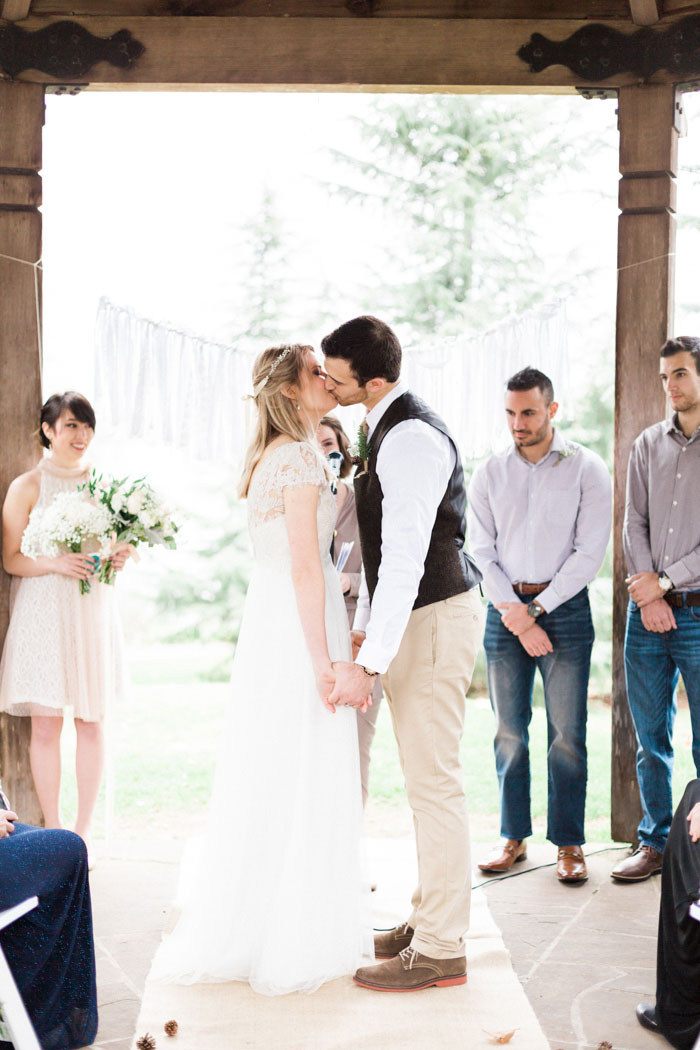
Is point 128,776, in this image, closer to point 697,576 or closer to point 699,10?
point 697,576

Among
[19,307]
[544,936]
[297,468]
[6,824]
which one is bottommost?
[544,936]

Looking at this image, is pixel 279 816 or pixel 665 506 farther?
pixel 665 506

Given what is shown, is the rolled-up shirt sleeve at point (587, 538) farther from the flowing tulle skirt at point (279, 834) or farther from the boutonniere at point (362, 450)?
the boutonniere at point (362, 450)

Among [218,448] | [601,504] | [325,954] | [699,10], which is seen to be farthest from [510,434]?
[325,954]

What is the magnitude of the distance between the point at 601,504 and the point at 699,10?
7.02 feet

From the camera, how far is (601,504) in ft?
13.9

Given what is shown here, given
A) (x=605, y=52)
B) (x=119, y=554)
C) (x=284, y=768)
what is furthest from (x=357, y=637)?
(x=605, y=52)

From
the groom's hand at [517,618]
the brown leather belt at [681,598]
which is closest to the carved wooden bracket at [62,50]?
the groom's hand at [517,618]

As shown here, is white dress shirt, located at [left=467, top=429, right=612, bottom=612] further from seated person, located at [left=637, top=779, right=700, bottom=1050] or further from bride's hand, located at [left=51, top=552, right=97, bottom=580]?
bride's hand, located at [left=51, top=552, right=97, bottom=580]

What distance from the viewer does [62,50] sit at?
448 centimetres

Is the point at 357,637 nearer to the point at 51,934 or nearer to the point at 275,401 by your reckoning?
the point at 275,401

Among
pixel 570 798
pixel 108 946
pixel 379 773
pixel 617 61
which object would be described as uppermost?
pixel 617 61

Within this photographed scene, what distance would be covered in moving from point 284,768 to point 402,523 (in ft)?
2.76

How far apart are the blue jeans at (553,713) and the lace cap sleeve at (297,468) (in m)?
1.42
